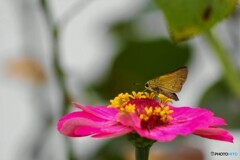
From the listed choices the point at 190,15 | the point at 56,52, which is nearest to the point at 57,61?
the point at 56,52

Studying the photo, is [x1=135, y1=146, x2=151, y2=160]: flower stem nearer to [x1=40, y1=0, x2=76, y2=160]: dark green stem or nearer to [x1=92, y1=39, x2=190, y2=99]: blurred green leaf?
[x1=40, y1=0, x2=76, y2=160]: dark green stem

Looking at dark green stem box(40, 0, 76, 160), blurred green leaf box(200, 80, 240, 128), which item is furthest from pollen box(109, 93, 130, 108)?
blurred green leaf box(200, 80, 240, 128)

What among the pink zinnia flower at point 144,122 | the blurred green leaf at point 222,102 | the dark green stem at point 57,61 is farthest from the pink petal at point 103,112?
the blurred green leaf at point 222,102

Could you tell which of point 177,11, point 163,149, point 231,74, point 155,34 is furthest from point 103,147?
point 177,11

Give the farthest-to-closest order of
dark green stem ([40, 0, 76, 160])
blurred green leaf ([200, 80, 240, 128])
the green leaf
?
1. blurred green leaf ([200, 80, 240, 128])
2. dark green stem ([40, 0, 76, 160])
3. the green leaf

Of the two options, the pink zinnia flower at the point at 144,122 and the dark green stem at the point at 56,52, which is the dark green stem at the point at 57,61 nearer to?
the dark green stem at the point at 56,52

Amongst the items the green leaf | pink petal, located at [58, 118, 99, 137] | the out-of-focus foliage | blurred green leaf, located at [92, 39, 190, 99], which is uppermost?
blurred green leaf, located at [92, 39, 190, 99]

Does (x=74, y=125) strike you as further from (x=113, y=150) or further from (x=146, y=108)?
(x=113, y=150)
